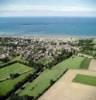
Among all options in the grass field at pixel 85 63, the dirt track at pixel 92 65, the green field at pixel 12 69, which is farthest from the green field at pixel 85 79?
the green field at pixel 12 69

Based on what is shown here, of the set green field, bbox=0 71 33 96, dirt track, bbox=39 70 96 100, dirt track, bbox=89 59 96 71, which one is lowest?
green field, bbox=0 71 33 96

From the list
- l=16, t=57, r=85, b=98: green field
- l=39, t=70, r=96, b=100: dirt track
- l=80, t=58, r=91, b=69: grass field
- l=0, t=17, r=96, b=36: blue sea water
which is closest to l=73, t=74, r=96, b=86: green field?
l=39, t=70, r=96, b=100: dirt track

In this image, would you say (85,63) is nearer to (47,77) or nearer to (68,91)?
(47,77)

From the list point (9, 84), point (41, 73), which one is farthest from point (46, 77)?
point (9, 84)

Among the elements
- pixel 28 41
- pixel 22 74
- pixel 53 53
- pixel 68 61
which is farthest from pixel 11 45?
pixel 22 74

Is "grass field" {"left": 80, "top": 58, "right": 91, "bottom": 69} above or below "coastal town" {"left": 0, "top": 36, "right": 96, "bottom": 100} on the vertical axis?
above

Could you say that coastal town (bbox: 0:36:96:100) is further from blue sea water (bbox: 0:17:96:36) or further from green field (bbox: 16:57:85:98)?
blue sea water (bbox: 0:17:96:36)
